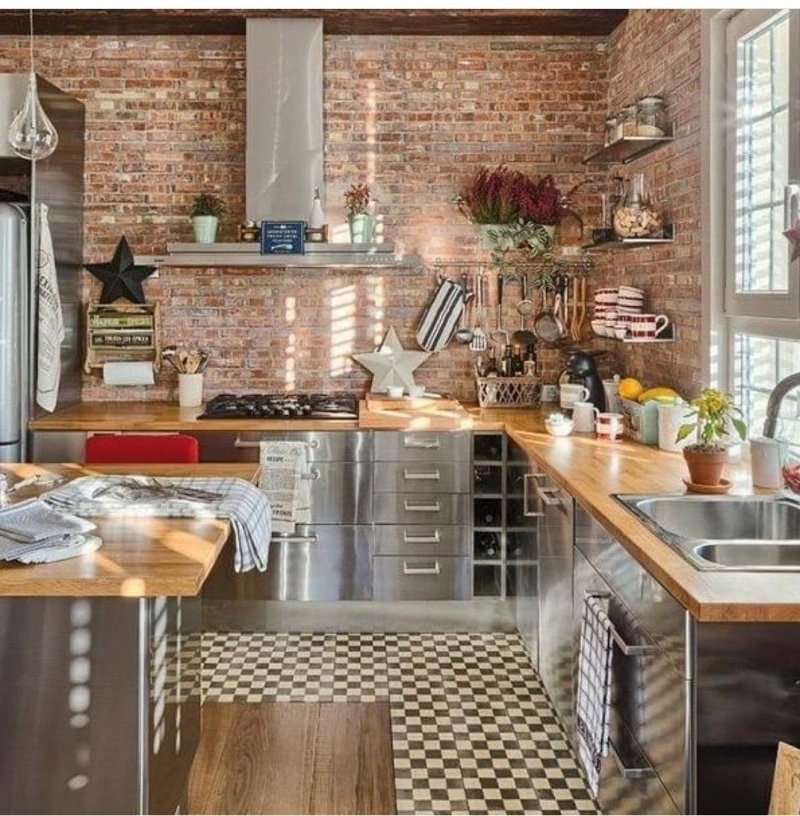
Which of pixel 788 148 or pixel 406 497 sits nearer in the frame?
pixel 788 148

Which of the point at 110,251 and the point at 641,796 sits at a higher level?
the point at 110,251

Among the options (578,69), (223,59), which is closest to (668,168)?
(578,69)

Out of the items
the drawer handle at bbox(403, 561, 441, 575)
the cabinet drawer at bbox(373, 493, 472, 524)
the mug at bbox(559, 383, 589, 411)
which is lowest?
the drawer handle at bbox(403, 561, 441, 575)

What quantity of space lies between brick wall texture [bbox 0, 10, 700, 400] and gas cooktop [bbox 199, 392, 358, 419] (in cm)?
25

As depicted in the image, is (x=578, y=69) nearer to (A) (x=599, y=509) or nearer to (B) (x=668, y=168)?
(B) (x=668, y=168)

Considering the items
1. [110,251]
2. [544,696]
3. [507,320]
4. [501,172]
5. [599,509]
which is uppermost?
[501,172]

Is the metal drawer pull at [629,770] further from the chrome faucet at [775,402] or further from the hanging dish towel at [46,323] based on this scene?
the hanging dish towel at [46,323]

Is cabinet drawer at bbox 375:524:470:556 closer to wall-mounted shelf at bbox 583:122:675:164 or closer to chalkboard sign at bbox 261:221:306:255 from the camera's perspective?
chalkboard sign at bbox 261:221:306:255

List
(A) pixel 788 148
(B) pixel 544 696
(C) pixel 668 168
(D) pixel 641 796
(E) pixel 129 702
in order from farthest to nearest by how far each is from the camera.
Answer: (C) pixel 668 168 < (B) pixel 544 696 < (A) pixel 788 148 < (D) pixel 641 796 < (E) pixel 129 702

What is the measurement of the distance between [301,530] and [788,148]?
256 centimetres

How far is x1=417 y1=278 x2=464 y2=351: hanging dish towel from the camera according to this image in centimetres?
509

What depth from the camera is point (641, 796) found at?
2201 mm

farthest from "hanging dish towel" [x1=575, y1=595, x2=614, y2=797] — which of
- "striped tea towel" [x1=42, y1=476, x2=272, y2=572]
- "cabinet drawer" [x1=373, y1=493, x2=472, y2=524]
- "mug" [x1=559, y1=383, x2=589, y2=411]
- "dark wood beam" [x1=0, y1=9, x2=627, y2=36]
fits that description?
"dark wood beam" [x1=0, y1=9, x2=627, y2=36]

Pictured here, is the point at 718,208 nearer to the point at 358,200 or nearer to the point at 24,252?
the point at 358,200
